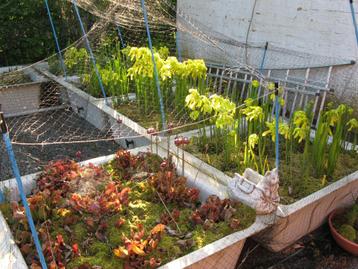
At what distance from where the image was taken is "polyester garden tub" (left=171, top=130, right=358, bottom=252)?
2444 mm

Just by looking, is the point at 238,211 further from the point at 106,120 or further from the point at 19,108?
the point at 19,108

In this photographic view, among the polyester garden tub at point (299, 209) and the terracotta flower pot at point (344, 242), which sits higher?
the polyester garden tub at point (299, 209)

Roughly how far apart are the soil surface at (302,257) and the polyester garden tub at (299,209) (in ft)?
0.25

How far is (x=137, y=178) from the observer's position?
2.88 m

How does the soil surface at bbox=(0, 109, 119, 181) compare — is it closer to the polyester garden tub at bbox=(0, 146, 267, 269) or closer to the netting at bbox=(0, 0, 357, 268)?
the netting at bbox=(0, 0, 357, 268)

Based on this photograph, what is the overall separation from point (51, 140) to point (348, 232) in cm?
314

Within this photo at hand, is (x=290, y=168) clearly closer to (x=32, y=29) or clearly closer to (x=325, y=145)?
(x=325, y=145)

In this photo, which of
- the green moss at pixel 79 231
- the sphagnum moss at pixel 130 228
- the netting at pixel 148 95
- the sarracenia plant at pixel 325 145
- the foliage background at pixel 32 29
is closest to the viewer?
the sphagnum moss at pixel 130 228

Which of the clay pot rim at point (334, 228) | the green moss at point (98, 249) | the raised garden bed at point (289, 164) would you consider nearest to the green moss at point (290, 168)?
the raised garden bed at point (289, 164)

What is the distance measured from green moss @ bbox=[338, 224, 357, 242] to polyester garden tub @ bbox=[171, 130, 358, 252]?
0.18 metres

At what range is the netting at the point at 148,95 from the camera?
3225mm

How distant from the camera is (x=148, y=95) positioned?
416 centimetres

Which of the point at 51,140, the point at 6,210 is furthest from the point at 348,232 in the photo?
the point at 51,140

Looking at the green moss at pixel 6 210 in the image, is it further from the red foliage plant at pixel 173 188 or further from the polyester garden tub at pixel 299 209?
the polyester garden tub at pixel 299 209
